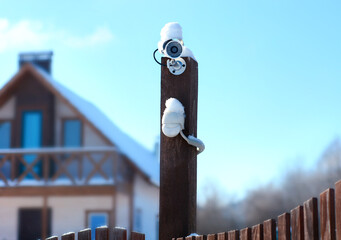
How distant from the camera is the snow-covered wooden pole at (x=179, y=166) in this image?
4.41m

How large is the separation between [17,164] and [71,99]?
245 cm

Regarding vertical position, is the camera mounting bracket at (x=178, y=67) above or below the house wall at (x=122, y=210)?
below

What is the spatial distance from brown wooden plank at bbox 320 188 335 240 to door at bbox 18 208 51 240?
1759cm

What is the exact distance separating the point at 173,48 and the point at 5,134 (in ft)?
56.8

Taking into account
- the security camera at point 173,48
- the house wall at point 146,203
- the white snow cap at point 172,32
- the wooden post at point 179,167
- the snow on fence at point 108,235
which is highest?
the house wall at point 146,203

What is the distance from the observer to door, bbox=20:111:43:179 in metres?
20.8

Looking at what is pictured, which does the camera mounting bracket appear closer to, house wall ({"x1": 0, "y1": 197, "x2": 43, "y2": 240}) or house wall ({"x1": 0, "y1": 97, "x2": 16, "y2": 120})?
house wall ({"x1": 0, "y1": 197, "x2": 43, "y2": 240})

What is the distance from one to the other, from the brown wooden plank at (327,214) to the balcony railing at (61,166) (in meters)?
16.2

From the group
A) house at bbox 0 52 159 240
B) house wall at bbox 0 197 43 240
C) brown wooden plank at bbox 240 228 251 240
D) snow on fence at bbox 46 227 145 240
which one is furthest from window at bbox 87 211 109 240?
brown wooden plank at bbox 240 228 251 240

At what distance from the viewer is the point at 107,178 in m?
19.5

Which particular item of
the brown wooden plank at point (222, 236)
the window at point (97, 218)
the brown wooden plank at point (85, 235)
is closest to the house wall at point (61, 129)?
the window at point (97, 218)

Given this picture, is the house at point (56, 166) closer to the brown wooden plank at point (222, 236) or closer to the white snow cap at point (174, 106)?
the white snow cap at point (174, 106)

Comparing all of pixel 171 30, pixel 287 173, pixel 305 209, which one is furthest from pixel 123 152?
pixel 287 173

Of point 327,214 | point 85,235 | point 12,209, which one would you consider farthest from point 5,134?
point 327,214
